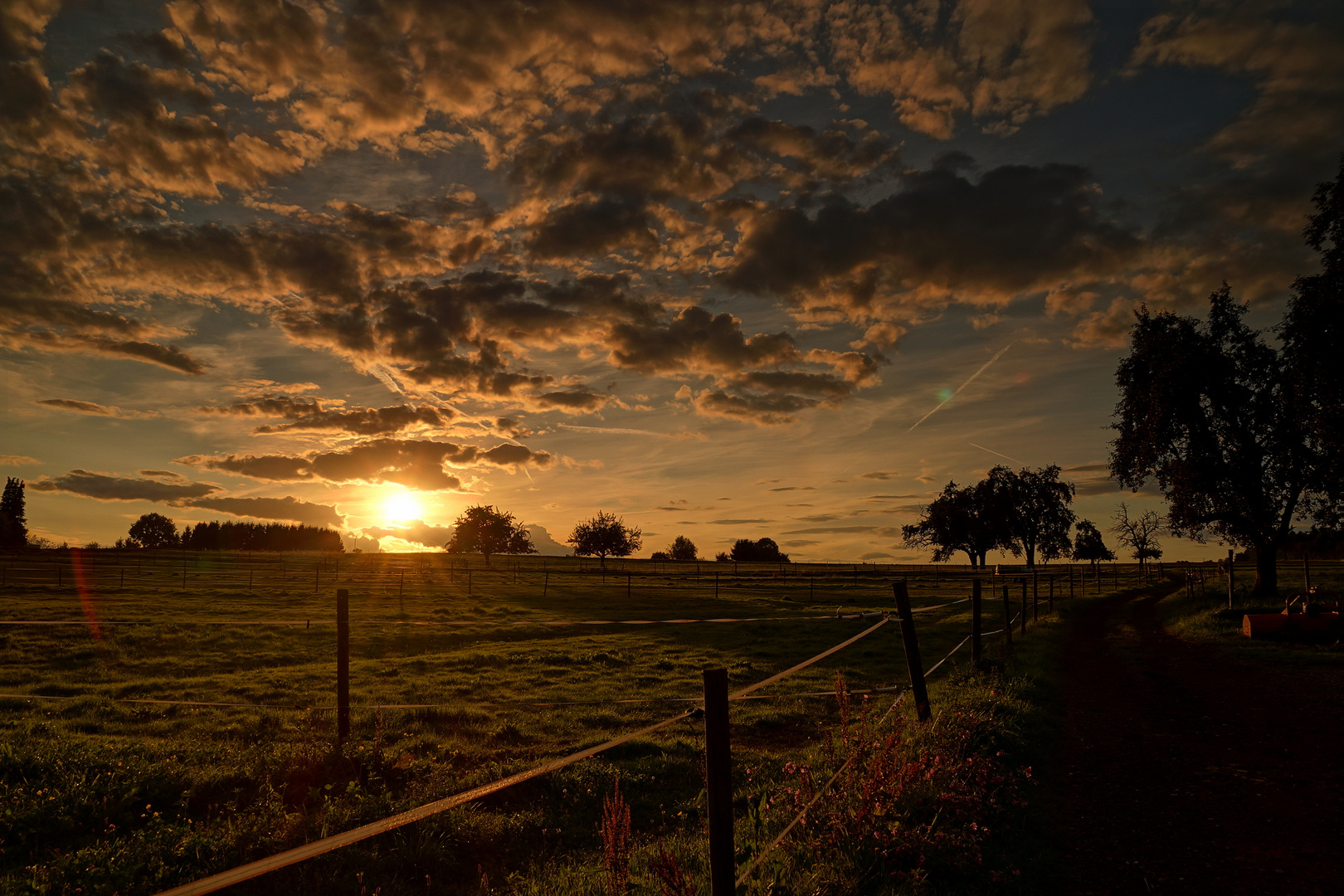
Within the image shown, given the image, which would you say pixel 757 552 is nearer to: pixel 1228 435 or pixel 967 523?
pixel 967 523

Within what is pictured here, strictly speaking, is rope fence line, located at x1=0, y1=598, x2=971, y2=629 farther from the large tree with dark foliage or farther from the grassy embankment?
the large tree with dark foliage

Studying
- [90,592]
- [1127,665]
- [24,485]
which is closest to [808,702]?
[1127,665]

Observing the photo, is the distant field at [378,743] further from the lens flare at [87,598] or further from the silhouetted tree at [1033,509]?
the silhouetted tree at [1033,509]

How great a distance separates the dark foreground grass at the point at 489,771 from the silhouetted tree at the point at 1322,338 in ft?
41.6

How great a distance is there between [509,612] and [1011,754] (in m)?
30.2

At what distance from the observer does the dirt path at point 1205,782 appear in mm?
5246

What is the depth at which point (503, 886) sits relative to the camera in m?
6.03

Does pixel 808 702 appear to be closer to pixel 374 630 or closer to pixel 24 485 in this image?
pixel 374 630

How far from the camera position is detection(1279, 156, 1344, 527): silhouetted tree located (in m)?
21.0

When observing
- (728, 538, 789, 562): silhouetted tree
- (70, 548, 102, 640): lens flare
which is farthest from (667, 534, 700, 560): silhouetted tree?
(70, 548, 102, 640): lens flare

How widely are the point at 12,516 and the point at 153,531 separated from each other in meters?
42.6

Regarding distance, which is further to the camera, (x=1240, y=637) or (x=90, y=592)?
(x=90, y=592)

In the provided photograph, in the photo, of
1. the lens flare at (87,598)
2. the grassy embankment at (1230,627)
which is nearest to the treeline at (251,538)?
the lens flare at (87,598)

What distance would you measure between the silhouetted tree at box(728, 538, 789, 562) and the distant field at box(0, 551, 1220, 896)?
418 feet
